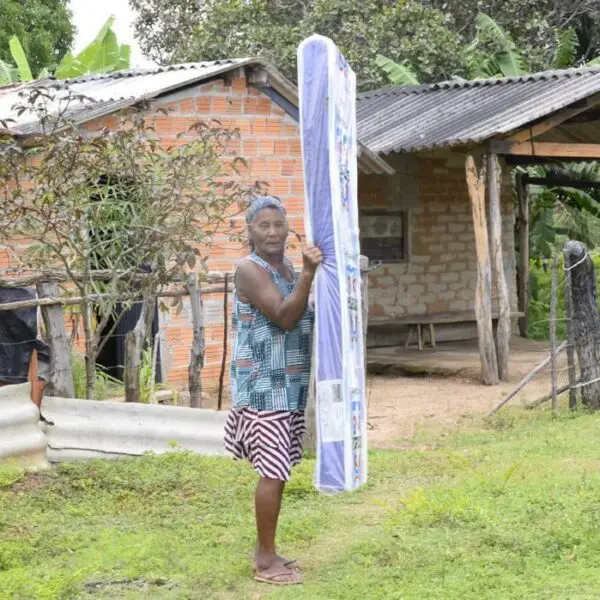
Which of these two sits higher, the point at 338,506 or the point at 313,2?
the point at 313,2

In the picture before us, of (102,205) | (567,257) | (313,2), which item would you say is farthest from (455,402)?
(313,2)

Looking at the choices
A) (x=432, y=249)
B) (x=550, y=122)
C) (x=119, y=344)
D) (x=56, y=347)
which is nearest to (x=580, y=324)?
(x=550, y=122)

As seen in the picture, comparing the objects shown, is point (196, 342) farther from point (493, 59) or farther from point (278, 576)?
point (493, 59)

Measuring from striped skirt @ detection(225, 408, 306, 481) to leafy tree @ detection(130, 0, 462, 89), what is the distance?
1761cm

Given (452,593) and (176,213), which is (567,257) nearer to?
(176,213)

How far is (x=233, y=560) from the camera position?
18.1ft

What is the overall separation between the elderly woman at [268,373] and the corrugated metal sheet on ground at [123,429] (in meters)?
2.61

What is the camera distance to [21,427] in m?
7.40

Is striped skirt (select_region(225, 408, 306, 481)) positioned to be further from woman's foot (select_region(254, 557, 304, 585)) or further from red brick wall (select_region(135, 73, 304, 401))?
red brick wall (select_region(135, 73, 304, 401))

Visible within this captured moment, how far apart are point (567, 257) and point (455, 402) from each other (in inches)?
96.5

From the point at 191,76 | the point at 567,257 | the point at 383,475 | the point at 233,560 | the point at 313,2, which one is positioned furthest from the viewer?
the point at 313,2

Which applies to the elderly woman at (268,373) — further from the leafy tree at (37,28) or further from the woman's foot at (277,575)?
the leafy tree at (37,28)

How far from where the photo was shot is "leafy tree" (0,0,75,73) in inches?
1041

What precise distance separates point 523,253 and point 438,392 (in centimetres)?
567
